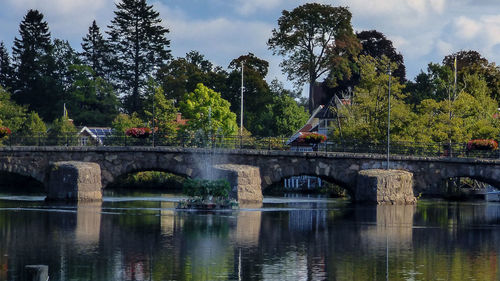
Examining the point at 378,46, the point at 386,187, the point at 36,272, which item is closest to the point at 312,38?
the point at 378,46

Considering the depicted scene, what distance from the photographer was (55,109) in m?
120

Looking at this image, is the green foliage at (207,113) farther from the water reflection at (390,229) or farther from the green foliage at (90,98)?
the water reflection at (390,229)

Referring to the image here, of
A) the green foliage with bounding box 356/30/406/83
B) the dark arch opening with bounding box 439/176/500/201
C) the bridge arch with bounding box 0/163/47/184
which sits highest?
the green foliage with bounding box 356/30/406/83

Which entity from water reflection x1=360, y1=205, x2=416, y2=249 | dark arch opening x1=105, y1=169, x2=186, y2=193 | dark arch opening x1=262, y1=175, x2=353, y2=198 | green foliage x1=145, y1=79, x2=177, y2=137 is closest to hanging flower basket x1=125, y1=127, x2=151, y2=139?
water reflection x1=360, y1=205, x2=416, y2=249

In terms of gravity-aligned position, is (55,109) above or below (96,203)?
above

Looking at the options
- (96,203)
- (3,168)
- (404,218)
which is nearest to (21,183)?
(3,168)

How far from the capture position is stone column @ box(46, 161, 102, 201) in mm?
56812

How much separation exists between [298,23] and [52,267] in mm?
69088

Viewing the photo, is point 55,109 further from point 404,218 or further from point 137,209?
point 404,218

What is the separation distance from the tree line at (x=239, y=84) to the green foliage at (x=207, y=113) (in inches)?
5.7

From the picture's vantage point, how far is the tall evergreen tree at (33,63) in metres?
120

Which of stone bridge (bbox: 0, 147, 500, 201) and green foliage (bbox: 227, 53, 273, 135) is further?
green foliage (bbox: 227, 53, 273, 135)

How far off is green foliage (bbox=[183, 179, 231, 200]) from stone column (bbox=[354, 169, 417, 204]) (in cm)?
1063

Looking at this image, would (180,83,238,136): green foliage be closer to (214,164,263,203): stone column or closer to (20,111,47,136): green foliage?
(20,111,47,136): green foliage
